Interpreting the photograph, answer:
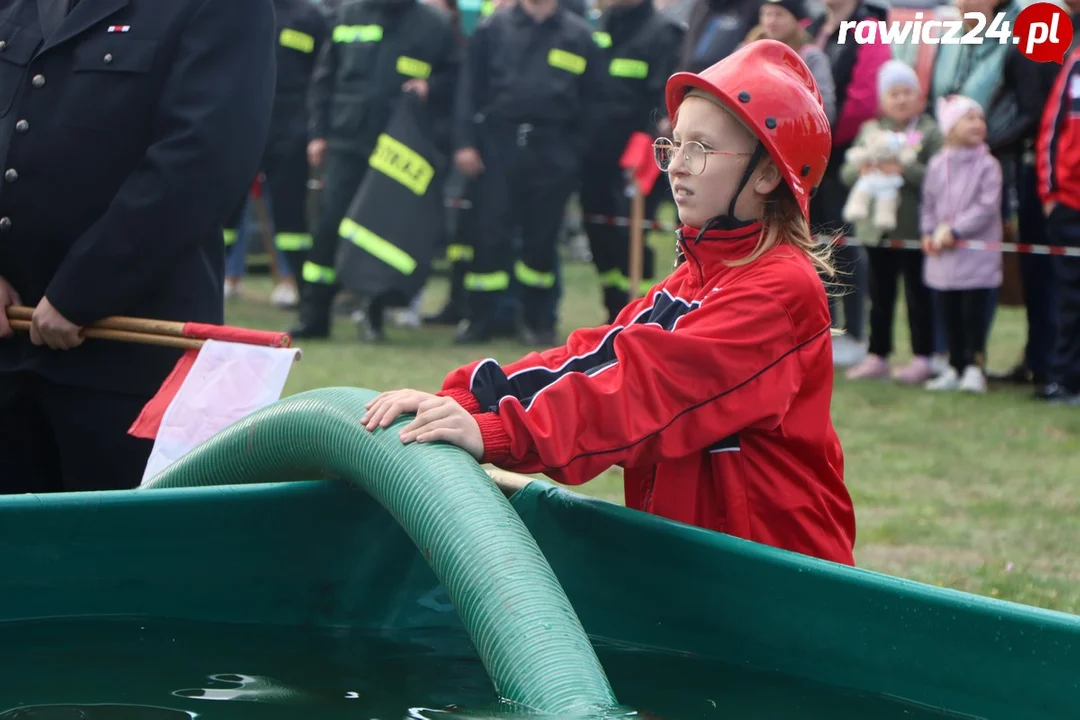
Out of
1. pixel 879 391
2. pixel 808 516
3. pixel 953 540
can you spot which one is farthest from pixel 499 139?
pixel 808 516

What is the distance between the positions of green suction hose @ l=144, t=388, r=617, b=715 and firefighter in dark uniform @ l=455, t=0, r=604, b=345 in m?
7.22

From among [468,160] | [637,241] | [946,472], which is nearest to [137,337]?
[946,472]

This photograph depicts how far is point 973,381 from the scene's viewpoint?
855cm

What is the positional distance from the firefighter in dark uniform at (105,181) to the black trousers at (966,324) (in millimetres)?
5633

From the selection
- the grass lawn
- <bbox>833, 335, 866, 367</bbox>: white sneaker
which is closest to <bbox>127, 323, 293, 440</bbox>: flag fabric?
the grass lawn

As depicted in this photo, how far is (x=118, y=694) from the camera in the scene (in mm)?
→ 2734

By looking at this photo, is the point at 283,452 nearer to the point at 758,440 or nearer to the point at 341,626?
the point at 341,626

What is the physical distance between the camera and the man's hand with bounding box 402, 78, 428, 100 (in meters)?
9.71

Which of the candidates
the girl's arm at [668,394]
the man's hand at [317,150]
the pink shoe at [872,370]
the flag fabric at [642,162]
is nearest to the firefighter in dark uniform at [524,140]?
the flag fabric at [642,162]

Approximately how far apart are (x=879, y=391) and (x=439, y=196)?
308cm

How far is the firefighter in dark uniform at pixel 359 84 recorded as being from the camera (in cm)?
983

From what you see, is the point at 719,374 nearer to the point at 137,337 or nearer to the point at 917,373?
the point at 137,337

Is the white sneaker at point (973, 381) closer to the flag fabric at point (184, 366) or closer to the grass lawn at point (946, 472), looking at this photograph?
the grass lawn at point (946, 472)

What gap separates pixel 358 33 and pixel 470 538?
7.72 m
